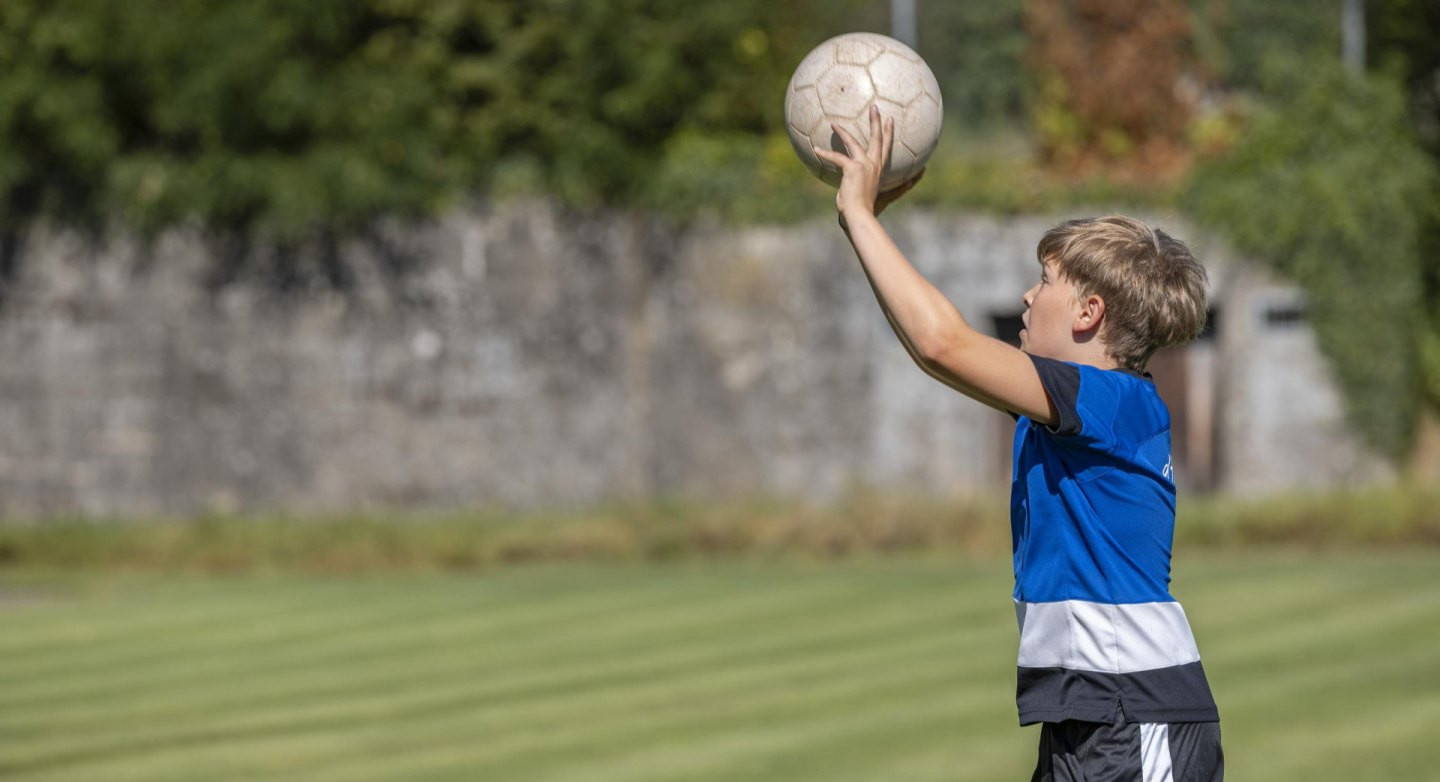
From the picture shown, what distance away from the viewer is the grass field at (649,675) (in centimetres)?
847

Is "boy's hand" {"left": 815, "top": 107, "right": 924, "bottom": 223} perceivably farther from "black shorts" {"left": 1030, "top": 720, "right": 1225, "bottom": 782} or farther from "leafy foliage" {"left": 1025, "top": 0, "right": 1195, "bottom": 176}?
"leafy foliage" {"left": 1025, "top": 0, "right": 1195, "bottom": 176}

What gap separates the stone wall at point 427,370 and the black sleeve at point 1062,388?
615 inches

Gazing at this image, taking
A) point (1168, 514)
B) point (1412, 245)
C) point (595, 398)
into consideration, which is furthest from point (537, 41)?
point (1168, 514)

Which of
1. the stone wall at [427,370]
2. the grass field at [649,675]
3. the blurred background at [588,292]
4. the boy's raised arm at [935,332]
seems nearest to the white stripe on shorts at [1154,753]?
the boy's raised arm at [935,332]

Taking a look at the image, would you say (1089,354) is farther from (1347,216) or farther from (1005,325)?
(1005,325)

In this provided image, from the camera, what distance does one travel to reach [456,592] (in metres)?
15.1

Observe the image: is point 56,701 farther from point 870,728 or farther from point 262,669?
point 870,728

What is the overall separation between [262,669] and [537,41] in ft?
34.5

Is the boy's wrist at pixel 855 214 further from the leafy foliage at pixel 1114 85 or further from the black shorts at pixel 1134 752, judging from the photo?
the leafy foliage at pixel 1114 85

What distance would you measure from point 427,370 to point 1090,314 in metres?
16.1

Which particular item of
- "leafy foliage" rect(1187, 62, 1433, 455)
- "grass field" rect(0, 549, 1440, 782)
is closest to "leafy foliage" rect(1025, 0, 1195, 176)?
"leafy foliage" rect(1187, 62, 1433, 455)

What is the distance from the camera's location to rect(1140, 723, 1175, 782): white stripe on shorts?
3.95m

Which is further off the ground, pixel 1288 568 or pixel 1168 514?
pixel 1168 514

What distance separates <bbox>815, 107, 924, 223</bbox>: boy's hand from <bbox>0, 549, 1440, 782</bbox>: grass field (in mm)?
4371
